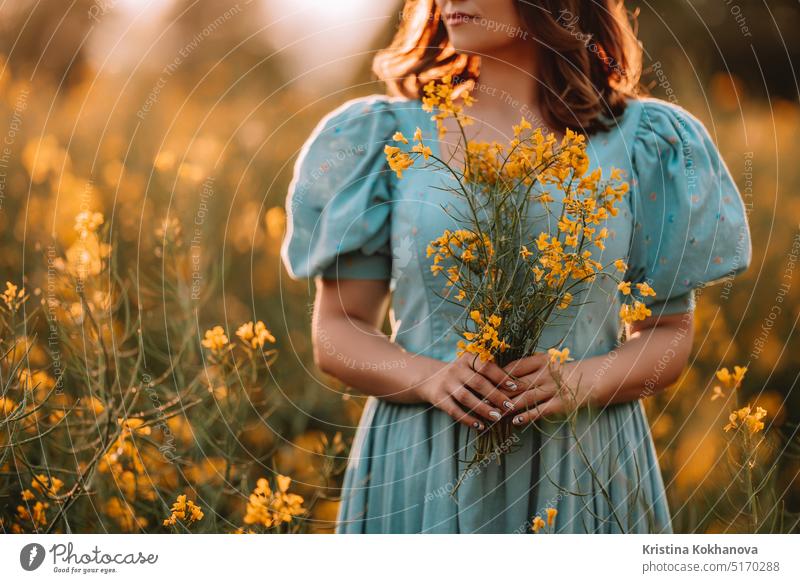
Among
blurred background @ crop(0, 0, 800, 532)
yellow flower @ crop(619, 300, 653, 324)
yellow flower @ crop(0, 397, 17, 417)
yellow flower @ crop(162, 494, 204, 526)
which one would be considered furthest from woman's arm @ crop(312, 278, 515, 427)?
yellow flower @ crop(0, 397, 17, 417)

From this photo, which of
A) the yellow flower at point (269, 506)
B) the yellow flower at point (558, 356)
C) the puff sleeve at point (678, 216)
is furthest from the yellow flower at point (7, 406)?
the puff sleeve at point (678, 216)

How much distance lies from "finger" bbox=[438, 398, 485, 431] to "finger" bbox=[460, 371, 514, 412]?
0.08 ft

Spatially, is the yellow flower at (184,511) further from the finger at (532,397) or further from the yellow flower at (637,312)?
the yellow flower at (637,312)

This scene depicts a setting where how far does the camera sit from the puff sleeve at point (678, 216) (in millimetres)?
1082

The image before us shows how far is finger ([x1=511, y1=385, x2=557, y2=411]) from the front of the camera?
1023 mm

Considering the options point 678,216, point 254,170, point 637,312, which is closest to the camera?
point 637,312

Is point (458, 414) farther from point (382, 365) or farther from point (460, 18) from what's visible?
point (460, 18)

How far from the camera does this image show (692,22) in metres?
1.92

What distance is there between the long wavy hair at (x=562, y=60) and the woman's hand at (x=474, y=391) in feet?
1.08

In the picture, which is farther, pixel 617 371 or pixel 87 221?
pixel 87 221

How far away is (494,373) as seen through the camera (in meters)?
1.01

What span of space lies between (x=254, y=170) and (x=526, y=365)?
107 centimetres

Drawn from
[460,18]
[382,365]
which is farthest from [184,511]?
[460,18]

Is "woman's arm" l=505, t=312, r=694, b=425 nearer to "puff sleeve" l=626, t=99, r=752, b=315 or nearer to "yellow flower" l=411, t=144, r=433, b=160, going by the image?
"puff sleeve" l=626, t=99, r=752, b=315
